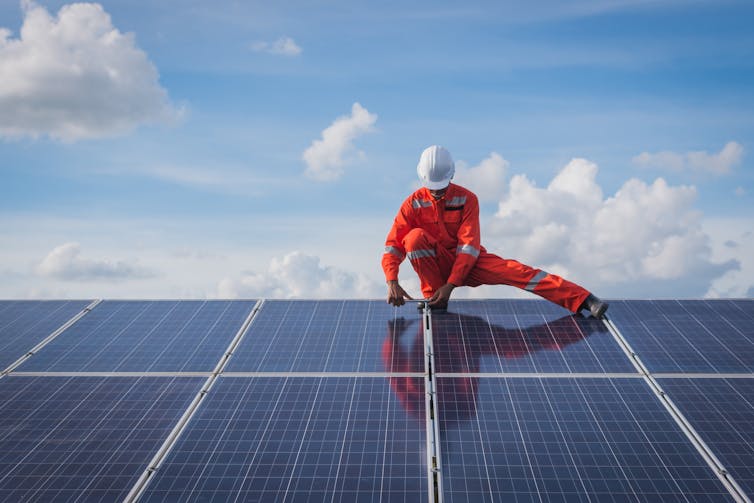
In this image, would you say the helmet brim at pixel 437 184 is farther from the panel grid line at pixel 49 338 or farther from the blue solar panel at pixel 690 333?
the panel grid line at pixel 49 338

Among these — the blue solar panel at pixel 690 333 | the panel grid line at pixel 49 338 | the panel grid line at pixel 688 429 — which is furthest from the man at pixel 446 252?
the panel grid line at pixel 49 338

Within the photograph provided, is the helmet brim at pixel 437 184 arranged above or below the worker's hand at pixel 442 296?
above

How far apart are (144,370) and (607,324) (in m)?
5.64

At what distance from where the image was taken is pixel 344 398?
618cm

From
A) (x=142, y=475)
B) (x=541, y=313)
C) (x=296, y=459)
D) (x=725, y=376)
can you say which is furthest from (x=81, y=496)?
(x=725, y=376)

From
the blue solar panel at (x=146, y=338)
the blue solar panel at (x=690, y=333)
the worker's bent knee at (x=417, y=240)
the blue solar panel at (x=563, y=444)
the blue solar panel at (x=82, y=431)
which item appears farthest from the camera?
the worker's bent knee at (x=417, y=240)

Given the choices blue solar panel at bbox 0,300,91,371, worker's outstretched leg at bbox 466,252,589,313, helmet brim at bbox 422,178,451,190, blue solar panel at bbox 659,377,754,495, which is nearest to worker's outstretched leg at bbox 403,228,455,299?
worker's outstretched leg at bbox 466,252,589,313

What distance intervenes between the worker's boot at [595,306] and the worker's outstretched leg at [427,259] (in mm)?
1836

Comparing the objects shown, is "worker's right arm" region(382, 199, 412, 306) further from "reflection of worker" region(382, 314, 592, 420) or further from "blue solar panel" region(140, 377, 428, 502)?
"blue solar panel" region(140, 377, 428, 502)

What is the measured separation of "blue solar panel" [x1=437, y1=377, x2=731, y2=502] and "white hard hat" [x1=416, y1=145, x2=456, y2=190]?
9.82 ft

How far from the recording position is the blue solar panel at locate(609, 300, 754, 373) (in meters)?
6.97

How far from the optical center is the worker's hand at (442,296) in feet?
26.1

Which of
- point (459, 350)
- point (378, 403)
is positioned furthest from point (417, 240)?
point (378, 403)

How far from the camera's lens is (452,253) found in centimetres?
853
